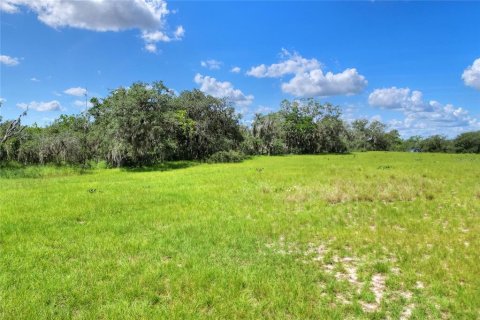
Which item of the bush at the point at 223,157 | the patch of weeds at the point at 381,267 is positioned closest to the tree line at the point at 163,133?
the bush at the point at 223,157

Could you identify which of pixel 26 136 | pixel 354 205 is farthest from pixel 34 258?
pixel 26 136

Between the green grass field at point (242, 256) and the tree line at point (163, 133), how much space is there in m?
16.4

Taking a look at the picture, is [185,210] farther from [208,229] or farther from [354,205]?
[354,205]

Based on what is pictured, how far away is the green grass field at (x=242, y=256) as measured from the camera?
218 inches

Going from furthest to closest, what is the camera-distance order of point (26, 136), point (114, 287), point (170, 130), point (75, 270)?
point (26, 136) < point (170, 130) < point (75, 270) < point (114, 287)

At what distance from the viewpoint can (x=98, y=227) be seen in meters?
9.80

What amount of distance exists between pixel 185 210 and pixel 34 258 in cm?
529

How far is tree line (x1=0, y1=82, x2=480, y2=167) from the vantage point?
1185 inches

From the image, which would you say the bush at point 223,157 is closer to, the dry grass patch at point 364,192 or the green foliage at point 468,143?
the dry grass patch at point 364,192

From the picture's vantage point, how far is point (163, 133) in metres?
32.2

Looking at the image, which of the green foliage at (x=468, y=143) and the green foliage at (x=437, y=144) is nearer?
the green foliage at (x=468, y=143)

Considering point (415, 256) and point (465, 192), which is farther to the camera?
point (465, 192)

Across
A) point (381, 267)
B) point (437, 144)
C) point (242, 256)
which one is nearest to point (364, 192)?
point (381, 267)

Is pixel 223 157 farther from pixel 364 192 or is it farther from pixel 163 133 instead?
pixel 364 192
